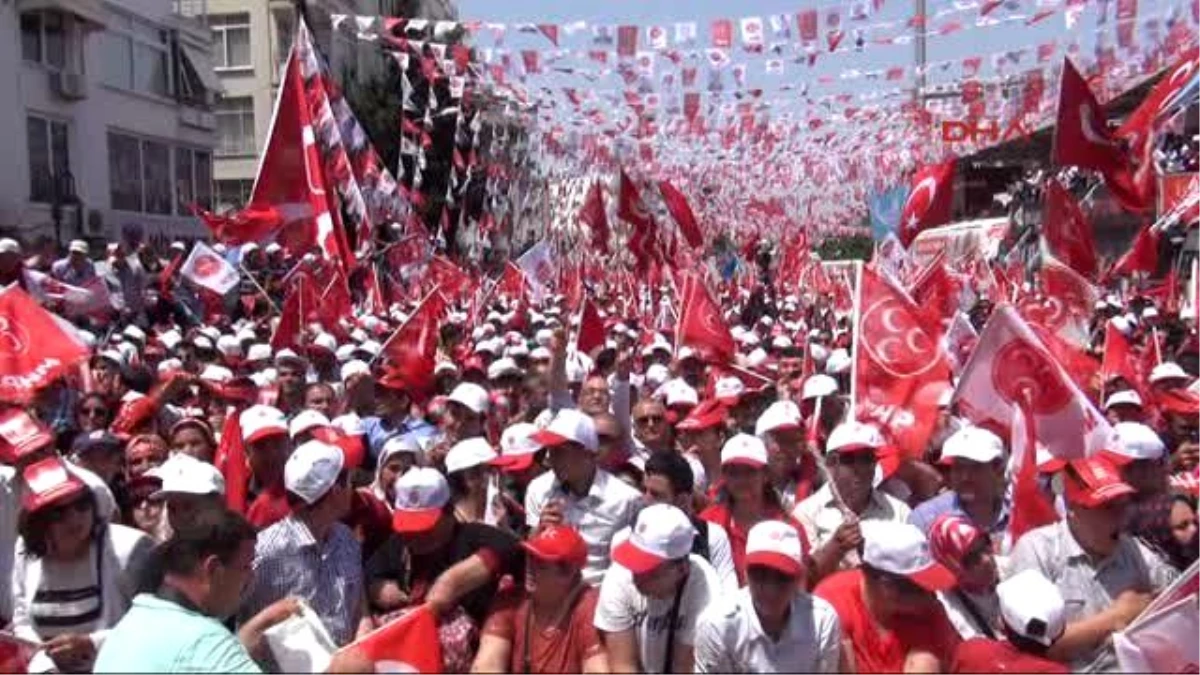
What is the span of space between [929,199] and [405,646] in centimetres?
1524

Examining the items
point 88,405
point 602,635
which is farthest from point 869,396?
point 88,405

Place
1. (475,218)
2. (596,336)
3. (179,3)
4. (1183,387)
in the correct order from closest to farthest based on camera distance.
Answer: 1. (1183,387)
2. (596,336)
3. (475,218)
4. (179,3)

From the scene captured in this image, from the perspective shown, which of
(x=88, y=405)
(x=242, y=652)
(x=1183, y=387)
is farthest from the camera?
(x=1183, y=387)

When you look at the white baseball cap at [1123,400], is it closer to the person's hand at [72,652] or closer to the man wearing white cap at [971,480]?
the man wearing white cap at [971,480]

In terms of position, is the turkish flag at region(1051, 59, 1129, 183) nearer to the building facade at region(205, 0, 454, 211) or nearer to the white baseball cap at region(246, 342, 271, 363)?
the white baseball cap at region(246, 342, 271, 363)

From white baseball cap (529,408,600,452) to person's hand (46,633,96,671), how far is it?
6.46 ft

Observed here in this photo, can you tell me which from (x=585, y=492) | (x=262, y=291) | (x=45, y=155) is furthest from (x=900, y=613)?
(x=45, y=155)

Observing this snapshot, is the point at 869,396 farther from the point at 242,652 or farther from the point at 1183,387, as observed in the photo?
the point at 242,652

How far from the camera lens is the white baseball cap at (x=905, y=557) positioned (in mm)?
4270

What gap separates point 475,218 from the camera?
3500cm

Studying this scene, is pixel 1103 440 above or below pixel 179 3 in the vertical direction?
below

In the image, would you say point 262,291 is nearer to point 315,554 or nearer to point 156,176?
point 315,554

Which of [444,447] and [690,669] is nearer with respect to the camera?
[690,669]

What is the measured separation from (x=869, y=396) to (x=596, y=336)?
18.7ft
